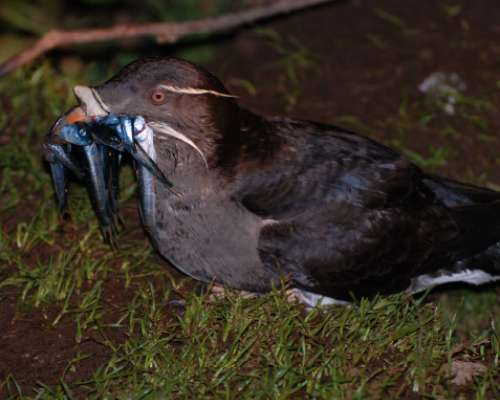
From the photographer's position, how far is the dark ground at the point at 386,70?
7.51 m

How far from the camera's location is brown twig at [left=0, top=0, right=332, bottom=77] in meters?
6.98

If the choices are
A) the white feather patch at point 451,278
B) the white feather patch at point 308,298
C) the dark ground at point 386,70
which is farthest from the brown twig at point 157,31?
the white feather patch at point 451,278

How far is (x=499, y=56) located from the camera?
831cm

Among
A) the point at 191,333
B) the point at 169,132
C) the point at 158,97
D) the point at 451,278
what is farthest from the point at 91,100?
the point at 451,278

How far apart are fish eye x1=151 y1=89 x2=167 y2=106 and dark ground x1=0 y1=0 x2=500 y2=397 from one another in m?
1.71

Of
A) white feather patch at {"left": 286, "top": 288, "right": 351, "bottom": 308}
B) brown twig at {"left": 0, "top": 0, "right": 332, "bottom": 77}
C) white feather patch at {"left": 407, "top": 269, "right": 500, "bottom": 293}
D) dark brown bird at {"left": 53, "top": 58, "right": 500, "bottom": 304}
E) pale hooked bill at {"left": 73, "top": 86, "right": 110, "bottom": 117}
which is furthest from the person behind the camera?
brown twig at {"left": 0, "top": 0, "right": 332, "bottom": 77}

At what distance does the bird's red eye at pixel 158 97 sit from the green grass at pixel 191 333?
117cm

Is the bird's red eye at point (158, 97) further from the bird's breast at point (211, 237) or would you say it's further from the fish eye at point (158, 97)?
the bird's breast at point (211, 237)

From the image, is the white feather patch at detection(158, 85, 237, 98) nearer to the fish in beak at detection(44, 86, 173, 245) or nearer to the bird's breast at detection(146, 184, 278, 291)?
the fish in beak at detection(44, 86, 173, 245)

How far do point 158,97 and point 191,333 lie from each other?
1.29 meters

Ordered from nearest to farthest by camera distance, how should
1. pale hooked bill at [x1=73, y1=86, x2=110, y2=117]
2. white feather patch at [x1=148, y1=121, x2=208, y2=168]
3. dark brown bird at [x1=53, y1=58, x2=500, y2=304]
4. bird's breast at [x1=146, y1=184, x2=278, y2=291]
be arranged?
1. pale hooked bill at [x1=73, y1=86, x2=110, y2=117]
2. white feather patch at [x1=148, y1=121, x2=208, y2=168]
3. dark brown bird at [x1=53, y1=58, x2=500, y2=304]
4. bird's breast at [x1=146, y1=184, x2=278, y2=291]

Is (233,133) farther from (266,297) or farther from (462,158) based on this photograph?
(462,158)

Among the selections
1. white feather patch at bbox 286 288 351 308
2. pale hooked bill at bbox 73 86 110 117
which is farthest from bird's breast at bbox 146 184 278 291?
pale hooked bill at bbox 73 86 110 117

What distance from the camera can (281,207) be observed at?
5.26 meters
